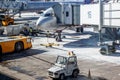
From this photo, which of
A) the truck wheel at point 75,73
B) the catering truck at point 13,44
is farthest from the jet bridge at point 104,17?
the truck wheel at point 75,73

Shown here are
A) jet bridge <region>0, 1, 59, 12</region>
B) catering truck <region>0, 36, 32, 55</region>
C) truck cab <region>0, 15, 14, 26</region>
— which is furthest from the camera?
jet bridge <region>0, 1, 59, 12</region>

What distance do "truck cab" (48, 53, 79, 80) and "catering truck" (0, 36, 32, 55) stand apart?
40.6 feet

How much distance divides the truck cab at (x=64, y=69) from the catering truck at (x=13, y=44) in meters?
12.4

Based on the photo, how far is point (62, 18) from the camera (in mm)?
50406

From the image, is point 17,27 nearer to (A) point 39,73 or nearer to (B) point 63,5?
(B) point 63,5

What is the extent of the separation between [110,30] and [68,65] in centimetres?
2224

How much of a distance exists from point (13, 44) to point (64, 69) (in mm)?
14586

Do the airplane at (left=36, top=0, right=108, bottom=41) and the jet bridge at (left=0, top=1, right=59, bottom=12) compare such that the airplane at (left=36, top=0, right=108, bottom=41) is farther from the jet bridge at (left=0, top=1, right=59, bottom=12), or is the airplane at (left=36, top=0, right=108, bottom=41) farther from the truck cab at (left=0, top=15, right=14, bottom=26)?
the jet bridge at (left=0, top=1, right=59, bottom=12)

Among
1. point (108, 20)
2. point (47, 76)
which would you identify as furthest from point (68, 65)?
point (108, 20)

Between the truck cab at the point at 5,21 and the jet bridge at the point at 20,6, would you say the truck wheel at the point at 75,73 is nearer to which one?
the truck cab at the point at 5,21

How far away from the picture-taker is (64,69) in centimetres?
2739

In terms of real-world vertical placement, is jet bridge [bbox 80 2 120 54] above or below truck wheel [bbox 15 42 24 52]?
above

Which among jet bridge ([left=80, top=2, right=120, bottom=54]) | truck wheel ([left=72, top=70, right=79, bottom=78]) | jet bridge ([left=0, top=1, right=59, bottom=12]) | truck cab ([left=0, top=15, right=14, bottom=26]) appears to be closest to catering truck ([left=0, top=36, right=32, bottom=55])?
jet bridge ([left=80, top=2, right=120, bottom=54])

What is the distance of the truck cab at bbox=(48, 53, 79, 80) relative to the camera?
88.5ft
